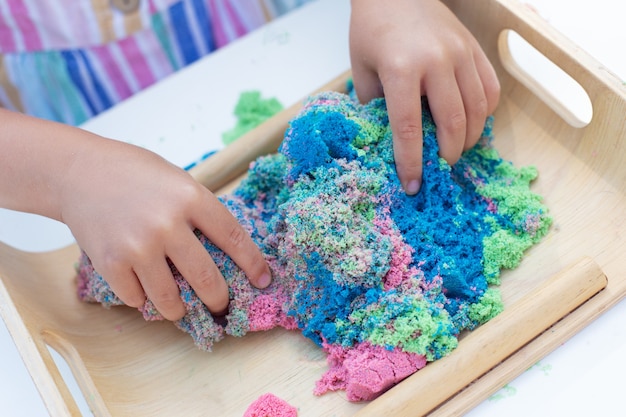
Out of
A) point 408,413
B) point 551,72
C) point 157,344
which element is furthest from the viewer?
point 551,72

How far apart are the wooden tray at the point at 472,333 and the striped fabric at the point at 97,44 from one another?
33cm

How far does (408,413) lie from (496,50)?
43 cm

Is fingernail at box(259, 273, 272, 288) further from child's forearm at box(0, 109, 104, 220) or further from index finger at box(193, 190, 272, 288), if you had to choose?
child's forearm at box(0, 109, 104, 220)

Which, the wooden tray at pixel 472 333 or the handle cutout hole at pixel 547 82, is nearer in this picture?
the wooden tray at pixel 472 333

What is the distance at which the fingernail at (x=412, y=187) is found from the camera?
0.62 m

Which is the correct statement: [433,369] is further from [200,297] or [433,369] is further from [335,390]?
[200,297]

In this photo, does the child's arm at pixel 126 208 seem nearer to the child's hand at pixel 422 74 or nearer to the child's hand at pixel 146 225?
the child's hand at pixel 146 225

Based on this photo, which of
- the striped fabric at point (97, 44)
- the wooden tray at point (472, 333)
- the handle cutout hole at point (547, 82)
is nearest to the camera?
the wooden tray at point (472, 333)

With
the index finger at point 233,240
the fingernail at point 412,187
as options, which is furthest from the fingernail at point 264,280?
the fingernail at point 412,187

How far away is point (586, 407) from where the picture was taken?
532 mm

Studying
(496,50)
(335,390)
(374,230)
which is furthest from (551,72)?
(335,390)

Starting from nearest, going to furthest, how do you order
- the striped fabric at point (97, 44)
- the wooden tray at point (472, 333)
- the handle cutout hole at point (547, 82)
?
the wooden tray at point (472, 333) → the handle cutout hole at point (547, 82) → the striped fabric at point (97, 44)

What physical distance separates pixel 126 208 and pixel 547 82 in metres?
0.53

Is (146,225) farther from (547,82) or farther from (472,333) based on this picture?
(547,82)
